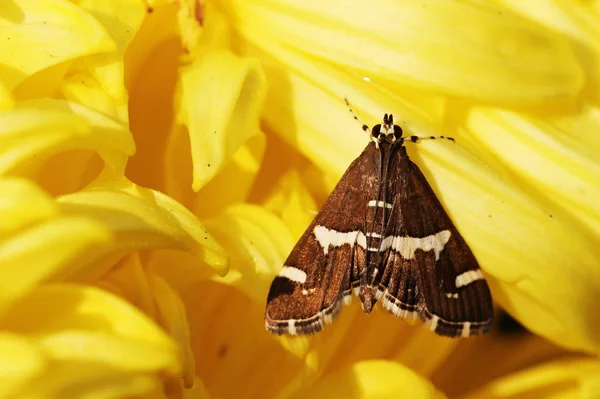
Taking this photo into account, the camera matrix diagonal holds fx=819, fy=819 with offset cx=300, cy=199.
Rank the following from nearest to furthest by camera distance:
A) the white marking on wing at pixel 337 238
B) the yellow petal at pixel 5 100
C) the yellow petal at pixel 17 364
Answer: the yellow petal at pixel 17 364 < the yellow petal at pixel 5 100 < the white marking on wing at pixel 337 238

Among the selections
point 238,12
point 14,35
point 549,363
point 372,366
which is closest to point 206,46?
point 238,12

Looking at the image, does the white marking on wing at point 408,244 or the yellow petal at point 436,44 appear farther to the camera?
the white marking on wing at point 408,244

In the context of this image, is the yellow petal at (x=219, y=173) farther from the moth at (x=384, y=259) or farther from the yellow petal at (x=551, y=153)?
the yellow petal at (x=551, y=153)

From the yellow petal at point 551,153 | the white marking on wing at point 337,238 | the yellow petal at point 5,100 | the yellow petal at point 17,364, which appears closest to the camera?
the yellow petal at point 17,364

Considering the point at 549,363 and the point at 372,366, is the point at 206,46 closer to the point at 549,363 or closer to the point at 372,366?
the point at 372,366

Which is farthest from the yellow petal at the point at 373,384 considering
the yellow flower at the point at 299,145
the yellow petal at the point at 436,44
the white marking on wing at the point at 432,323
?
the yellow petal at the point at 436,44

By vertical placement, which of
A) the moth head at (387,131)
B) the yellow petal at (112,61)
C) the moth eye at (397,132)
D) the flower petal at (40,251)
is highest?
the moth eye at (397,132)

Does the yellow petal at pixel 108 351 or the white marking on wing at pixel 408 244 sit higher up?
the white marking on wing at pixel 408 244
